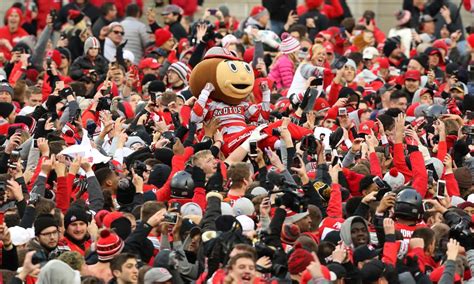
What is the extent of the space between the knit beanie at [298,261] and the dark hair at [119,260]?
1.22 metres

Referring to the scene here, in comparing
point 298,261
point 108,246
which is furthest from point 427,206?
point 108,246

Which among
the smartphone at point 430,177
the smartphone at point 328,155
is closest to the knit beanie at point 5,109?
the smartphone at point 328,155

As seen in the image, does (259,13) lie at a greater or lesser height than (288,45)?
lesser

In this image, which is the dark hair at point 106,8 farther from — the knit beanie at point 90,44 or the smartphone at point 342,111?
the smartphone at point 342,111

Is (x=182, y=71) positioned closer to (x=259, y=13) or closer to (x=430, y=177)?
(x=259, y=13)

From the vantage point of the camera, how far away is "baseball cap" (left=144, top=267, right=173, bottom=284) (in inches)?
541

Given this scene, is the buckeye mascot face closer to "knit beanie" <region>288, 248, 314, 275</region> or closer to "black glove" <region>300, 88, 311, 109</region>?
"black glove" <region>300, 88, 311, 109</region>

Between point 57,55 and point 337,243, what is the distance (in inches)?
A: 432

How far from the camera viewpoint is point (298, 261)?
14.1 metres

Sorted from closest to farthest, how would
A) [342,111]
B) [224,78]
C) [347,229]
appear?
1. [347,229]
2. [224,78]
3. [342,111]

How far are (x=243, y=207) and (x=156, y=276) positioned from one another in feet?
8.37

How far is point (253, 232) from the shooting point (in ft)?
49.6

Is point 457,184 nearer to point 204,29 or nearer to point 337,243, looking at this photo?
point 337,243

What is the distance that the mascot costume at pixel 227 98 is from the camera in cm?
1983
